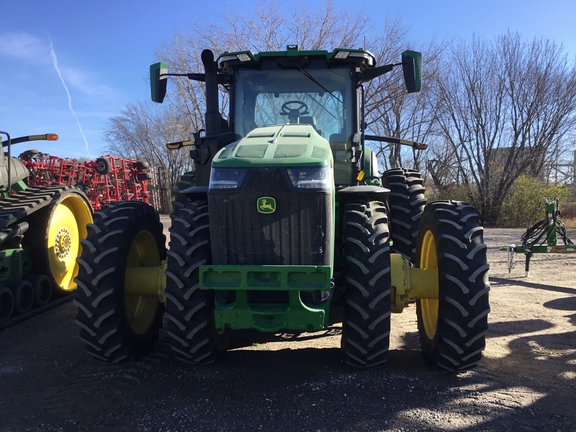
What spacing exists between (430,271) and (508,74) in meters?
21.3

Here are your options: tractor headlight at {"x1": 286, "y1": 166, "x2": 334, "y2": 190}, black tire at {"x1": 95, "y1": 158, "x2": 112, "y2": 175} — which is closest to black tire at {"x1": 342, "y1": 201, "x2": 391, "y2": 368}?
tractor headlight at {"x1": 286, "y1": 166, "x2": 334, "y2": 190}

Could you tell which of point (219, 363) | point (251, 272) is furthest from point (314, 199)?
point (219, 363)

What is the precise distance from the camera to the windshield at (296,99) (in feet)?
15.5

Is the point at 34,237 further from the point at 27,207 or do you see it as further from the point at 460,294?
the point at 460,294

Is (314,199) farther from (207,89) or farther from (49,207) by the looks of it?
(49,207)

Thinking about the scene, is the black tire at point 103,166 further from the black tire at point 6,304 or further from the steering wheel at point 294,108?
the steering wheel at point 294,108

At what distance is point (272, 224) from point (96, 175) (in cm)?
1461

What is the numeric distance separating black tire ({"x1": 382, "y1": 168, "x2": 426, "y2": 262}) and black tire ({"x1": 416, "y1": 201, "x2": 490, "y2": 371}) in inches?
74.4

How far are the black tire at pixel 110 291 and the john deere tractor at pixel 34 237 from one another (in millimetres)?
2202

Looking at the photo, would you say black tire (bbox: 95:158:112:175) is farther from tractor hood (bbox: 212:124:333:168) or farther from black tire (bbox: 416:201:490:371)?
black tire (bbox: 416:201:490:371)

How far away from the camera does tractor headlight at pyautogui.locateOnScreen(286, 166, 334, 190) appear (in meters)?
3.26

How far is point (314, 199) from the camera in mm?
3283

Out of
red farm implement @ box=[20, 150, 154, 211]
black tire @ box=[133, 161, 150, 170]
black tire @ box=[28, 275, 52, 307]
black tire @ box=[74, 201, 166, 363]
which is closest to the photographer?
black tire @ box=[74, 201, 166, 363]

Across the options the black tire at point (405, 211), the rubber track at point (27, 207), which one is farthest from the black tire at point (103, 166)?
the black tire at point (405, 211)
